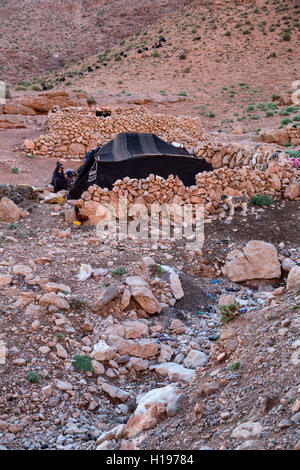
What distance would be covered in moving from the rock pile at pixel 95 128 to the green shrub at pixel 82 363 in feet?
32.8

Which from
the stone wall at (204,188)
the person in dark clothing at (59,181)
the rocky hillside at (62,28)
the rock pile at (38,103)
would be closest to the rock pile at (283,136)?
the stone wall at (204,188)

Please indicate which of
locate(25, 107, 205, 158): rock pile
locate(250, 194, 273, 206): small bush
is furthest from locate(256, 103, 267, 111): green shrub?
locate(250, 194, 273, 206): small bush

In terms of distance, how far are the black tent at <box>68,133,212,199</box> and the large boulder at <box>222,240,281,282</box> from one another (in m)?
2.59

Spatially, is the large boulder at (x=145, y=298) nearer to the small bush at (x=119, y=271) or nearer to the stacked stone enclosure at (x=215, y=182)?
the small bush at (x=119, y=271)

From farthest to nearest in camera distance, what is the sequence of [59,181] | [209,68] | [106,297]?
1. [209,68]
2. [59,181]
3. [106,297]

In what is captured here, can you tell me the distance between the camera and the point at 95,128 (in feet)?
46.1

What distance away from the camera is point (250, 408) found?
8.29 ft

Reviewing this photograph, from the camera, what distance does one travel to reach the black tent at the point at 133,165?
25.7ft

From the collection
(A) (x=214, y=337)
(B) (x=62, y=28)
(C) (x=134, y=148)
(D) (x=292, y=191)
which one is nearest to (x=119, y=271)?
(A) (x=214, y=337)

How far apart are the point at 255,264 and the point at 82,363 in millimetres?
3073

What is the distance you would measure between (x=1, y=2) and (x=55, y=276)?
52694mm

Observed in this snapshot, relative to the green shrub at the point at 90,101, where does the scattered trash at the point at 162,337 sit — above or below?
below

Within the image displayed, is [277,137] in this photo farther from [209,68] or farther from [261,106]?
[209,68]

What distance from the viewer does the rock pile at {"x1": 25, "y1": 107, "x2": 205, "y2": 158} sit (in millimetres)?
13008
